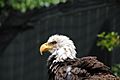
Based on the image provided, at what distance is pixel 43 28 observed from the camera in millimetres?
12016

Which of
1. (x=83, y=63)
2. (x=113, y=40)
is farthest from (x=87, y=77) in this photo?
(x=113, y=40)

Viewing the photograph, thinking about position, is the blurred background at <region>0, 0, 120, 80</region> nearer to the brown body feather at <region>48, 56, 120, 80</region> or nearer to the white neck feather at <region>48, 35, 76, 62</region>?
the white neck feather at <region>48, 35, 76, 62</region>

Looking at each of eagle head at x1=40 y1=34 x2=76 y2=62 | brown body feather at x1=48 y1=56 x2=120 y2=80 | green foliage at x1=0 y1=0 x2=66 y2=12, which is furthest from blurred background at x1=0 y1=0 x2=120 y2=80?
brown body feather at x1=48 y1=56 x2=120 y2=80

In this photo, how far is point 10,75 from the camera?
490 inches

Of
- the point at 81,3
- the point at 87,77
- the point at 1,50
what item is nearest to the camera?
the point at 87,77

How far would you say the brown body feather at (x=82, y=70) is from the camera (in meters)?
5.84

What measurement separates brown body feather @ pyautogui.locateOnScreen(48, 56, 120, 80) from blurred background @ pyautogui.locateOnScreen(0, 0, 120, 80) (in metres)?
2.28

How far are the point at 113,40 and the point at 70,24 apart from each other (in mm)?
4499

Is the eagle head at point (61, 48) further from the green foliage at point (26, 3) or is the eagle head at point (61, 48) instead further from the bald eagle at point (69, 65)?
the green foliage at point (26, 3)

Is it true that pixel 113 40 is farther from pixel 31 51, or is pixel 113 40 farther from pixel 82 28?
A: pixel 31 51

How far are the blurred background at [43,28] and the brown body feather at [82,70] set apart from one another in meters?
2.28

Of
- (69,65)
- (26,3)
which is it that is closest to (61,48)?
(69,65)

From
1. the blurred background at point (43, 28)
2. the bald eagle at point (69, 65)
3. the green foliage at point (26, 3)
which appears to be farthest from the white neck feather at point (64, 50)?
the green foliage at point (26, 3)

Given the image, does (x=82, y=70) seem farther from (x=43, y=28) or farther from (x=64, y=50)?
(x=43, y=28)
